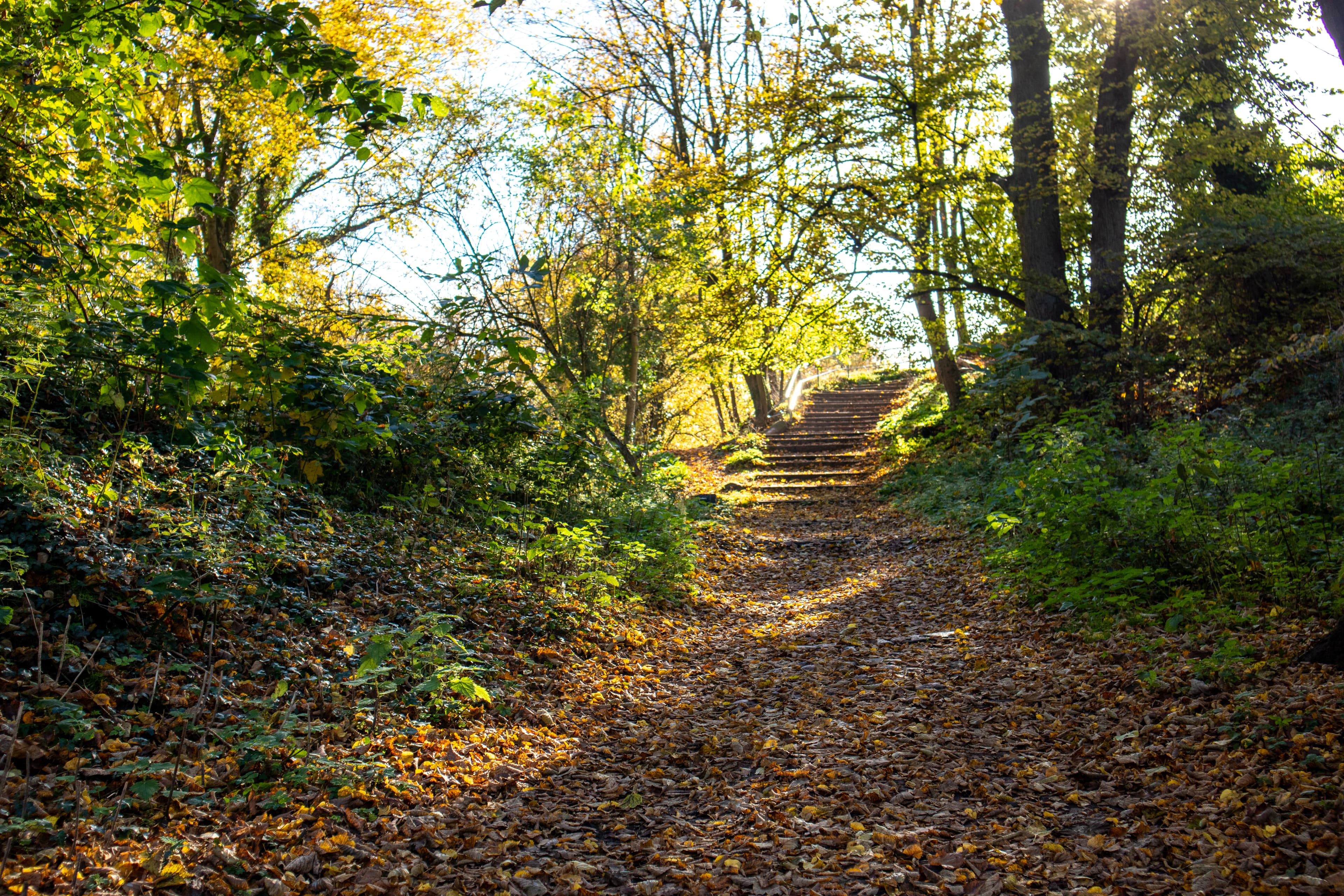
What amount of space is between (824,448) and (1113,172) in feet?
24.0

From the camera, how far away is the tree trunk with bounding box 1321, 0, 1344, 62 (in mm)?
3361

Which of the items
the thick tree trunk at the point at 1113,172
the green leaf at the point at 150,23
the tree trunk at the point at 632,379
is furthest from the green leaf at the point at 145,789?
the thick tree trunk at the point at 1113,172

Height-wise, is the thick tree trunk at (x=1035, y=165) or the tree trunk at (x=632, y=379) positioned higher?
the thick tree trunk at (x=1035, y=165)

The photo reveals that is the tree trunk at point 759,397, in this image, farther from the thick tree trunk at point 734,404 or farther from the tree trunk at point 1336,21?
the tree trunk at point 1336,21

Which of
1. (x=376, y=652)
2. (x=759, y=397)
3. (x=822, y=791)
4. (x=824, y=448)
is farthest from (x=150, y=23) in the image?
(x=759, y=397)

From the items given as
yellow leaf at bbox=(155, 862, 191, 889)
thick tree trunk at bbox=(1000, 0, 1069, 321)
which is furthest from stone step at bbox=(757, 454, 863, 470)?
yellow leaf at bbox=(155, 862, 191, 889)

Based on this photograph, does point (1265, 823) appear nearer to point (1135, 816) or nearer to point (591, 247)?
point (1135, 816)

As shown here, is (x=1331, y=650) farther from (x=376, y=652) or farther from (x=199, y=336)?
(x=199, y=336)

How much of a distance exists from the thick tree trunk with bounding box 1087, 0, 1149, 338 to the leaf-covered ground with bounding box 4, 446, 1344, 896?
18.7 feet

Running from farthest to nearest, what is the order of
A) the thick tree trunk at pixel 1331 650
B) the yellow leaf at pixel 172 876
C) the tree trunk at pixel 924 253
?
1. the tree trunk at pixel 924 253
2. the thick tree trunk at pixel 1331 650
3. the yellow leaf at pixel 172 876

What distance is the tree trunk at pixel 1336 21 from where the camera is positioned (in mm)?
3361

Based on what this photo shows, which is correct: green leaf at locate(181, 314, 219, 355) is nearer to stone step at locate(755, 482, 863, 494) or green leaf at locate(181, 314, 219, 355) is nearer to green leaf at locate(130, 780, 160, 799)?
green leaf at locate(130, 780, 160, 799)

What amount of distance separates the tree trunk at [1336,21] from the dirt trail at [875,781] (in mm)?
2662

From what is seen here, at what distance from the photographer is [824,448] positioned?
16.0 metres
